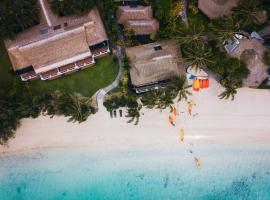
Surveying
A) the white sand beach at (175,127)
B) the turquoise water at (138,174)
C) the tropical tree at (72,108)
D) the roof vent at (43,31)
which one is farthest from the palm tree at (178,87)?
the roof vent at (43,31)

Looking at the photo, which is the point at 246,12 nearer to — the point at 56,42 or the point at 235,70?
the point at 235,70

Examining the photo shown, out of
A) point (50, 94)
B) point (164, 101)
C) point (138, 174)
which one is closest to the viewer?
point (164, 101)

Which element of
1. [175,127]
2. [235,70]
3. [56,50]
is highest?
[56,50]

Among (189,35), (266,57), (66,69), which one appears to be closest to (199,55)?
(189,35)

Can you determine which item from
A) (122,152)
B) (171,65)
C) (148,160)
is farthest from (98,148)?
(171,65)

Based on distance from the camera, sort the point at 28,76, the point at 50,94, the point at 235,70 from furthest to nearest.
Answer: the point at 50,94
the point at 28,76
the point at 235,70

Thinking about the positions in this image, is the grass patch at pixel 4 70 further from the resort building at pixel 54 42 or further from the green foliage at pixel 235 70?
the green foliage at pixel 235 70

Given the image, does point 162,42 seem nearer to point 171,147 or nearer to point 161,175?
point 171,147
